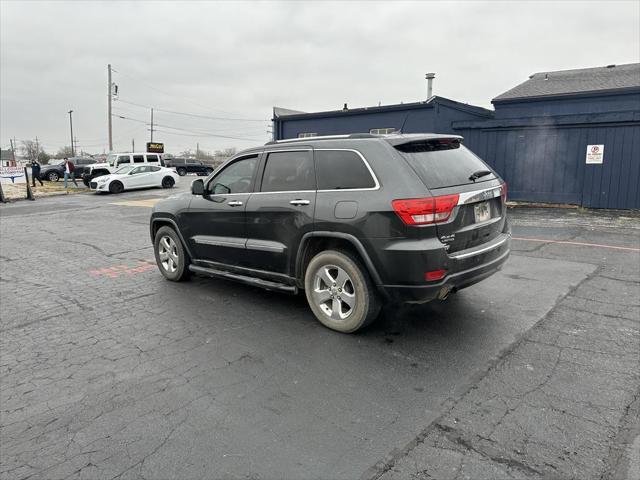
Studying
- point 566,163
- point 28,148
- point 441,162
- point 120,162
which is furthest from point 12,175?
point 28,148

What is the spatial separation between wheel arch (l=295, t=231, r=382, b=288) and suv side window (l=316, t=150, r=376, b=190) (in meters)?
0.45

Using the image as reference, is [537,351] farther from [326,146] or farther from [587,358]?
[326,146]

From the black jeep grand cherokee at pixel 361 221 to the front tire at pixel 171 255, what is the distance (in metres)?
0.96

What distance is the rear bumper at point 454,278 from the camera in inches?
145

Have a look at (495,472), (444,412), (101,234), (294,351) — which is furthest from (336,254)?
(101,234)

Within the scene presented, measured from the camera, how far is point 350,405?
119 inches

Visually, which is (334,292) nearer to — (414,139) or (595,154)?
(414,139)

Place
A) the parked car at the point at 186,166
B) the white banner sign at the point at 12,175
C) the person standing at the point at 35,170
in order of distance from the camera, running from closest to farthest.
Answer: the white banner sign at the point at 12,175, the person standing at the point at 35,170, the parked car at the point at 186,166

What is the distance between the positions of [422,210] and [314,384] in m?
1.57

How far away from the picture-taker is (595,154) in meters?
12.6

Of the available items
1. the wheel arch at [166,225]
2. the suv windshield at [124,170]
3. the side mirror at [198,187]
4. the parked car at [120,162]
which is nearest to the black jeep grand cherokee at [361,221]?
the side mirror at [198,187]

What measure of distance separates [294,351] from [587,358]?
2339mm

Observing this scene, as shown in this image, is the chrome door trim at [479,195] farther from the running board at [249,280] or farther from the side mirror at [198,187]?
the side mirror at [198,187]

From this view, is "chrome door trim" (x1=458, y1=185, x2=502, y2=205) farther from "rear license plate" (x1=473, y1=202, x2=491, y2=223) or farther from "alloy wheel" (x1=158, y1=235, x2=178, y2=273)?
"alloy wheel" (x1=158, y1=235, x2=178, y2=273)
